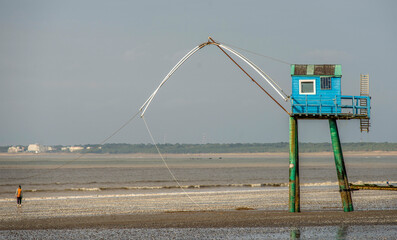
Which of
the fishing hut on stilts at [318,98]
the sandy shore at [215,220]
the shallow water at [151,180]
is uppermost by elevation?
the fishing hut on stilts at [318,98]

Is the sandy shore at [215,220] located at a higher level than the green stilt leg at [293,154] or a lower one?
lower

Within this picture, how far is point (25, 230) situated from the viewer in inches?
1077

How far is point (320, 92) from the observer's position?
28.9 metres

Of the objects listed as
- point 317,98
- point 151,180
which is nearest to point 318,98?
point 317,98

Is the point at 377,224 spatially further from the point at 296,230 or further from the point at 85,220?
the point at 85,220

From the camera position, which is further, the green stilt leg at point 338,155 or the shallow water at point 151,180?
the shallow water at point 151,180

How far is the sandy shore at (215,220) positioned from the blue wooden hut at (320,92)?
5.40 meters

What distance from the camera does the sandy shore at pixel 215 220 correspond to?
27.6 m

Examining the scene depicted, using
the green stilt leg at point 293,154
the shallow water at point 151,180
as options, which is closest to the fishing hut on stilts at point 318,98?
the green stilt leg at point 293,154

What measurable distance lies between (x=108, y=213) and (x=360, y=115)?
644 inches

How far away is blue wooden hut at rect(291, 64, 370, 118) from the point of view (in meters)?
28.8

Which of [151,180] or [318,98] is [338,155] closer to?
[318,98]

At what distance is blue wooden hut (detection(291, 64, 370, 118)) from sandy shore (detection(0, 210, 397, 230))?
5395 mm

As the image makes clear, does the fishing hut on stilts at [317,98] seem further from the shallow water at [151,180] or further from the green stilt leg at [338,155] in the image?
the shallow water at [151,180]
